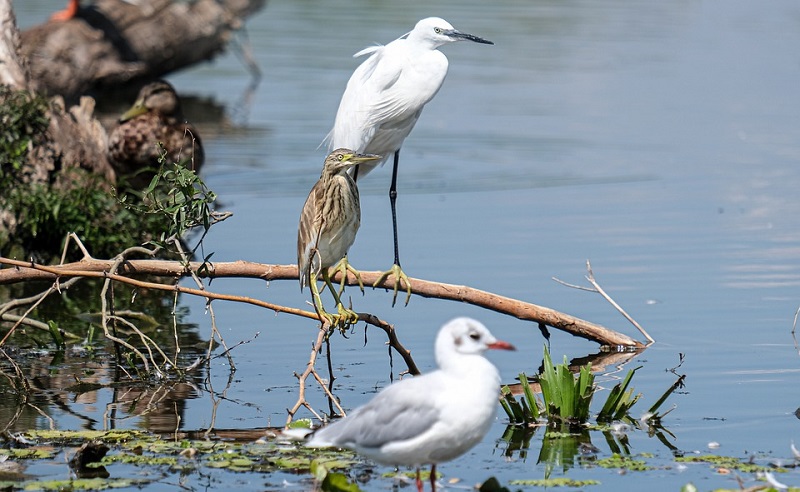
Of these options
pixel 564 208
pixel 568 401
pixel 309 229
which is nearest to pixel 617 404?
pixel 568 401

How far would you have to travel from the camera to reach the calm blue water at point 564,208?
788 cm

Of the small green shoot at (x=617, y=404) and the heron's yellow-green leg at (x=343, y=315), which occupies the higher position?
the heron's yellow-green leg at (x=343, y=315)

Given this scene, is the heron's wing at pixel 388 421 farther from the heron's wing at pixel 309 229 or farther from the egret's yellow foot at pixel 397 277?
the egret's yellow foot at pixel 397 277

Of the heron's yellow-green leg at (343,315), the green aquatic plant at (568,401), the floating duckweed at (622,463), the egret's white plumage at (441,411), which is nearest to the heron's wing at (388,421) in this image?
the egret's white plumage at (441,411)

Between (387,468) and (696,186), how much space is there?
9080 millimetres

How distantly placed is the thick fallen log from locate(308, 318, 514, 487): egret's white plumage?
12.3 m

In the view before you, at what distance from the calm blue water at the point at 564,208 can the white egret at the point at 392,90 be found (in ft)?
4.10

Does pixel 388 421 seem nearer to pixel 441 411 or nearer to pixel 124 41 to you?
pixel 441 411

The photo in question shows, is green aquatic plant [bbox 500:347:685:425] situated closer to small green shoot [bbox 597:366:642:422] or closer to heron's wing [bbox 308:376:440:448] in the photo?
small green shoot [bbox 597:366:642:422]

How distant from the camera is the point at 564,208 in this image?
530 inches

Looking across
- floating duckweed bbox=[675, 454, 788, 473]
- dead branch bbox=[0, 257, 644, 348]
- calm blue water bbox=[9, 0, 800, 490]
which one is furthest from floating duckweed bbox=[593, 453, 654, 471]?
dead branch bbox=[0, 257, 644, 348]

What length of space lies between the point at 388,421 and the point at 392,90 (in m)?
4.26

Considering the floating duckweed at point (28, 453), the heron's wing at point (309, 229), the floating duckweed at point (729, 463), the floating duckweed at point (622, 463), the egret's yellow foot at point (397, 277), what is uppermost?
the heron's wing at point (309, 229)

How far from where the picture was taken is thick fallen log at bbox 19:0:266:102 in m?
18.1
